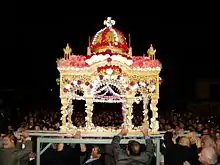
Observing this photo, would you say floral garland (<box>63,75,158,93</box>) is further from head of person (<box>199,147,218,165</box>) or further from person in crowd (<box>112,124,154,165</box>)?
head of person (<box>199,147,218,165</box>)

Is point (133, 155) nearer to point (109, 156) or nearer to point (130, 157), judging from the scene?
point (130, 157)

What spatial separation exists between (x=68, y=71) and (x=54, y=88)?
45.2m

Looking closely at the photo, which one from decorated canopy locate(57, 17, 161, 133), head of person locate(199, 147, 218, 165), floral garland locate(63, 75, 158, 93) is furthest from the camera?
floral garland locate(63, 75, 158, 93)

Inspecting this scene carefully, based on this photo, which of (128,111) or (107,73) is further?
(128,111)

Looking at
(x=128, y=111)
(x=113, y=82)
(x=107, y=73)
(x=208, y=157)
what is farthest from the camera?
(x=128, y=111)

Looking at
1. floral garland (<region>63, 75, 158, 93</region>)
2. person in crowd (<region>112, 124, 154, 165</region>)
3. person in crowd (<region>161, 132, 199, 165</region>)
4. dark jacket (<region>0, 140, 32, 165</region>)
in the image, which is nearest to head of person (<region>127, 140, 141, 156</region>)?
person in crowd (<region>112, 124, 154, 165</region>)

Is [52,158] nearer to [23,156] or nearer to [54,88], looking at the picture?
[23,156]

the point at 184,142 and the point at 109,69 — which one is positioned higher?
the point at 109,69

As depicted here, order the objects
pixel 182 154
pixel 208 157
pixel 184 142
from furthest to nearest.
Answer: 1. pixel 184 142
2. pixel 182 154
3. pixel 208 157

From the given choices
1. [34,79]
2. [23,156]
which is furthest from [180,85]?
[23,156]

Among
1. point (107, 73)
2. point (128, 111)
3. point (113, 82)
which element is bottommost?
point (128, 111)

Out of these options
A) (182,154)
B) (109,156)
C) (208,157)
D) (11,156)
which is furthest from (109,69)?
(208,157)

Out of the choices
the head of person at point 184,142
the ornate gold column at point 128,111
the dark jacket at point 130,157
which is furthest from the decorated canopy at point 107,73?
the dark jacket at point 130,157

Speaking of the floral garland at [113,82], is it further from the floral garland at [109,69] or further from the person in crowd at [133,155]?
the person in crowd at [133,155]
